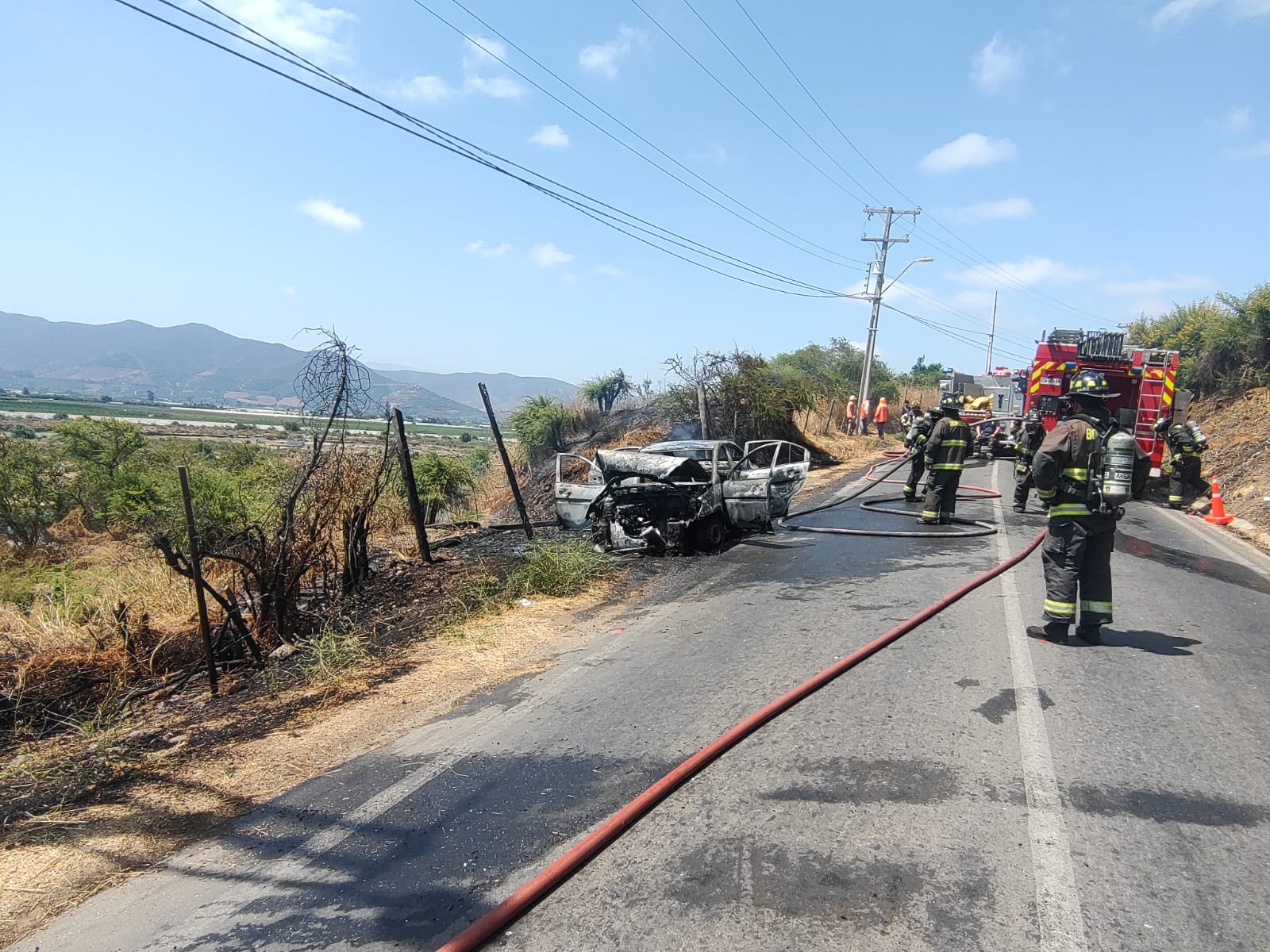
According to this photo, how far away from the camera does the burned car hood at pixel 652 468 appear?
8.91 metres

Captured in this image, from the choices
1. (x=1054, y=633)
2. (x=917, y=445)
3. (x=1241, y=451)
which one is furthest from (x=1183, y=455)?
(x=1054, y=633)

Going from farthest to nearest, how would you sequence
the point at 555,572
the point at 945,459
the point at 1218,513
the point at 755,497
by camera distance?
the point at 1218,513 < the point at 945,459 < the point at 755,497 < the point at 555,572

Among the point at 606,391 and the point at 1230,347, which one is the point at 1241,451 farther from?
the point at 606,391

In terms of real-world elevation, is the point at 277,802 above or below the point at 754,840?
below

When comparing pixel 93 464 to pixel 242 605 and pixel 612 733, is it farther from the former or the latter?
pixel 612 733

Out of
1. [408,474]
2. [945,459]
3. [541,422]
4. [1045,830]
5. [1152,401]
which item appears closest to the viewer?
[1045,830]

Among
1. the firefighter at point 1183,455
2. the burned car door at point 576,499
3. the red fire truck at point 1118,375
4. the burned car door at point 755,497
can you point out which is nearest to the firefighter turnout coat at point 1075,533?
the burned car door at point 755,497

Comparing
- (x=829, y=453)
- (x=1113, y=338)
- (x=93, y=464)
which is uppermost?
(x=1113, y=338)

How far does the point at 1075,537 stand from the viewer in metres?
5.19

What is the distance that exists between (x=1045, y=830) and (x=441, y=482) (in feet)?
40.7

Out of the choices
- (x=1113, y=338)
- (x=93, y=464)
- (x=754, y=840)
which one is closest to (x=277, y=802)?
(x=754, y=840)

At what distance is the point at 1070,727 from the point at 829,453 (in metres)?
17.5

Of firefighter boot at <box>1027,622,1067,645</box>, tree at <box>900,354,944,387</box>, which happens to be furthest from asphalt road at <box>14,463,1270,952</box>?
tree at <box>900,354,944,387</box>

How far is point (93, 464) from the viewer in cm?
1778
